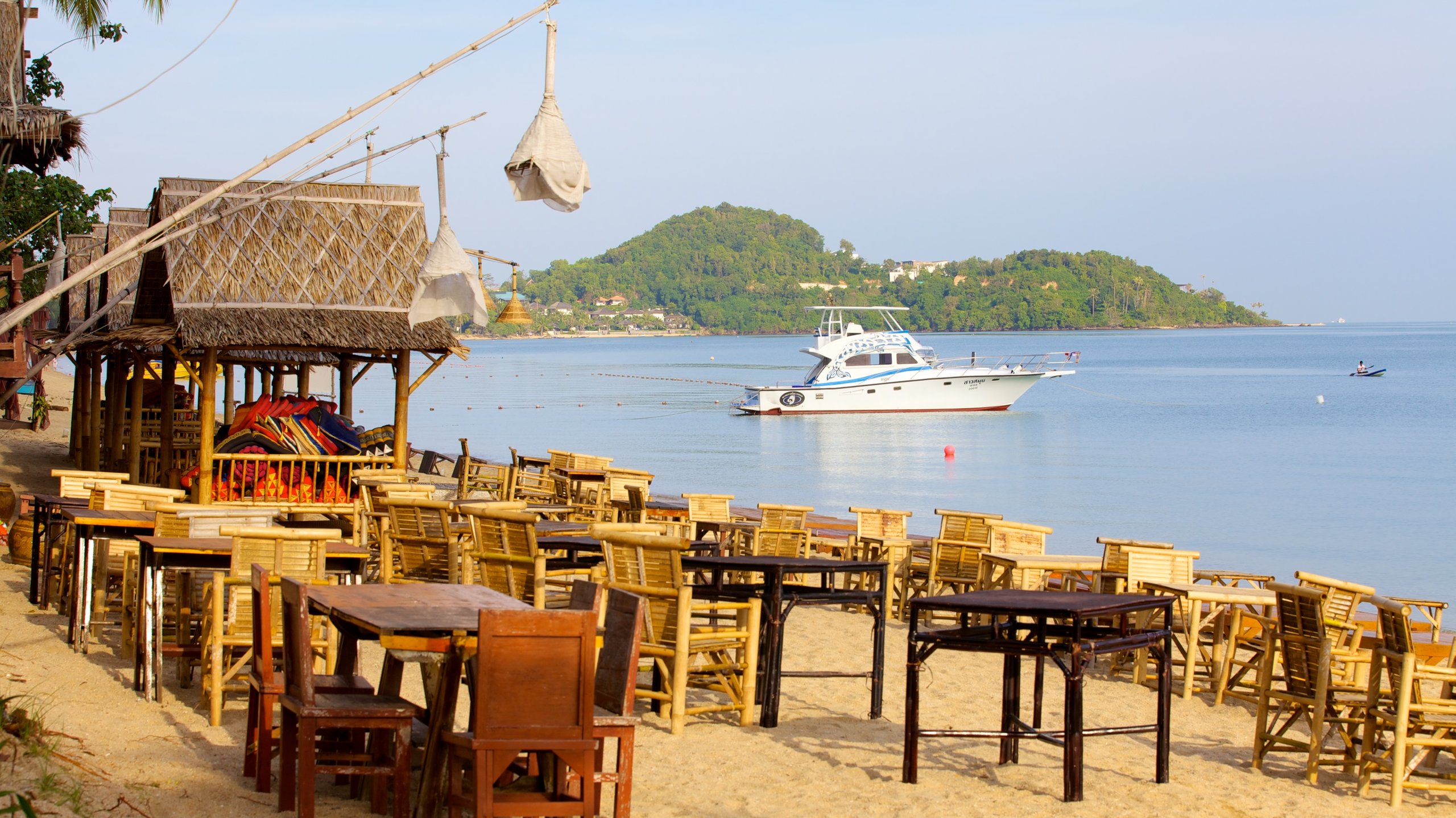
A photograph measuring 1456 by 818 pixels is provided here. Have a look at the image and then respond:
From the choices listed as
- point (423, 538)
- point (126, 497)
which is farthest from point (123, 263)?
point (423, 538)

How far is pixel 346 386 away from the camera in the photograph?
20.6 m

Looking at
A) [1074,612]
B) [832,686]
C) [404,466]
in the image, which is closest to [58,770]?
[1074,612]

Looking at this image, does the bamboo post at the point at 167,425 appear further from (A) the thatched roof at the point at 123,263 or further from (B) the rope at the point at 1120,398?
(B) the rope at the point at 1120,398

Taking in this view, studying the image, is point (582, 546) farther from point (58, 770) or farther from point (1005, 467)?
point (1005, 467)

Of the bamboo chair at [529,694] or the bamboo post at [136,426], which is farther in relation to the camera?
the bamboo post at [136,426]

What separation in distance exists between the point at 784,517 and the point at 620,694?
7.47 meters

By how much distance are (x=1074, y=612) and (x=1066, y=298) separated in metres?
197

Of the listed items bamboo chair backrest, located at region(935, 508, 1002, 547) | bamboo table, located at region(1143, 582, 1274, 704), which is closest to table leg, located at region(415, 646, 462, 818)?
bamboo table, located at region(1143, 582, 1274, 704)

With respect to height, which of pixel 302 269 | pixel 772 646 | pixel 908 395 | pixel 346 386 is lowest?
pixel 772 646

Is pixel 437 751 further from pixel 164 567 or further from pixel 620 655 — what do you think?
pixel 164 567

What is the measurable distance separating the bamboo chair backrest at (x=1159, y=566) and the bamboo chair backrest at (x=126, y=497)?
21.3 feet

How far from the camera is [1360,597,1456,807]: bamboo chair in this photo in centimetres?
601

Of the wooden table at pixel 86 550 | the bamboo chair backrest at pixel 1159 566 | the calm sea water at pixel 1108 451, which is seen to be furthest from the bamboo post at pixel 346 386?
the bamboo chair backrest at pixel 1159 566

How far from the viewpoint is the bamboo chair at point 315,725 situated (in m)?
4.68
